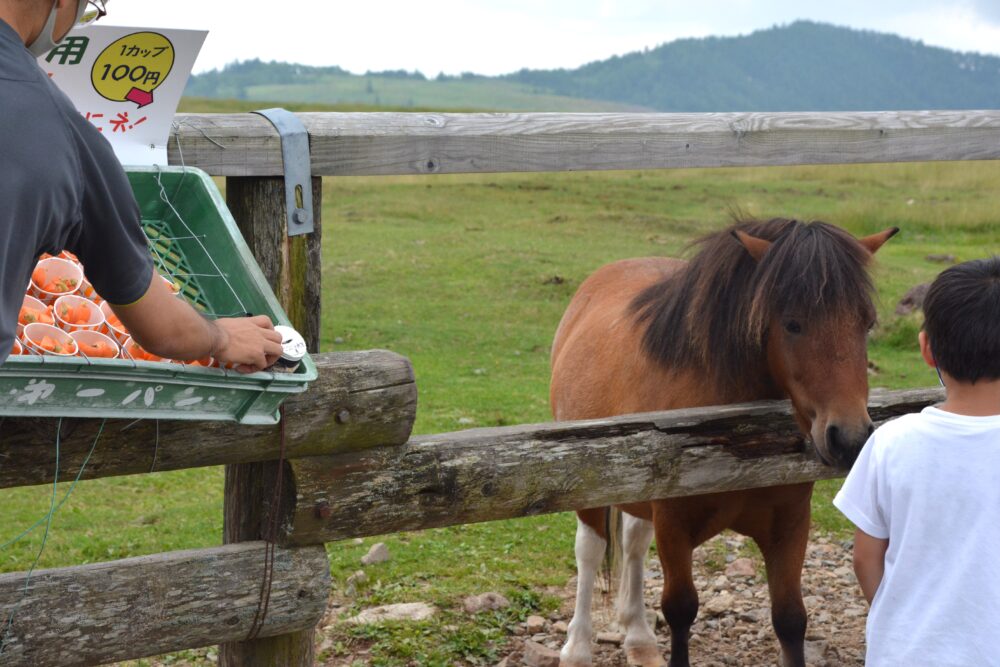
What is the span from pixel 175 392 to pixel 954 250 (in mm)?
15247

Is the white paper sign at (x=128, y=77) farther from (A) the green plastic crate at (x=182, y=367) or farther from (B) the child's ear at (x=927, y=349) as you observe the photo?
(B) the child's ear at (x=927, y=349)

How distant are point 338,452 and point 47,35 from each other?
1.39 m

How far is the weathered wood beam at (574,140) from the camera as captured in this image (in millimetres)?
2865

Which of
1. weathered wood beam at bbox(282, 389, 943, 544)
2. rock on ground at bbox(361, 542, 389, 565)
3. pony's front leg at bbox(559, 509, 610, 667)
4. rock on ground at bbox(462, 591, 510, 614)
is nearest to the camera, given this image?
weathered wood beam at bbox(282, 389, 943, 544)

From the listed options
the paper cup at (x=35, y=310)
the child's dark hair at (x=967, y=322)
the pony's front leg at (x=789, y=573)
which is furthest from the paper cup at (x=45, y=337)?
the pony's front leg at (x=789, y=573)

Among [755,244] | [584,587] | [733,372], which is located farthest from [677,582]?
[755,244]

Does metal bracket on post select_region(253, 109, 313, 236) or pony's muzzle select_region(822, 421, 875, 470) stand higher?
metal bracket on post select_region(253, 109, 313, 236)

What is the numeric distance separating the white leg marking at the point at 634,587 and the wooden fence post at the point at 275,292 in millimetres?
2000

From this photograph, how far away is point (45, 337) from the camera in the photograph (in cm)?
209

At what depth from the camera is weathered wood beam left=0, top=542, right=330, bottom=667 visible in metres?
2.50

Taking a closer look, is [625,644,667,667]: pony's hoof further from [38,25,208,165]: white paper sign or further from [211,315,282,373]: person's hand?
[38,25,208,165]: white paper sign

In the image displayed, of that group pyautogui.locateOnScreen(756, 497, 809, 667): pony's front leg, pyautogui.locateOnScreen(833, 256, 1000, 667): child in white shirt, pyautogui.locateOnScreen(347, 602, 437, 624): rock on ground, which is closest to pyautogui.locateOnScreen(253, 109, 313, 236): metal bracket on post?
pyautogui.locateOnScreen(833, 256, 1000, 667): child in white shirt

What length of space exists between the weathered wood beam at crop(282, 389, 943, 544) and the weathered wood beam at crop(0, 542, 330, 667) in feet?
0.50

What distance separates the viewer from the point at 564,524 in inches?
244
